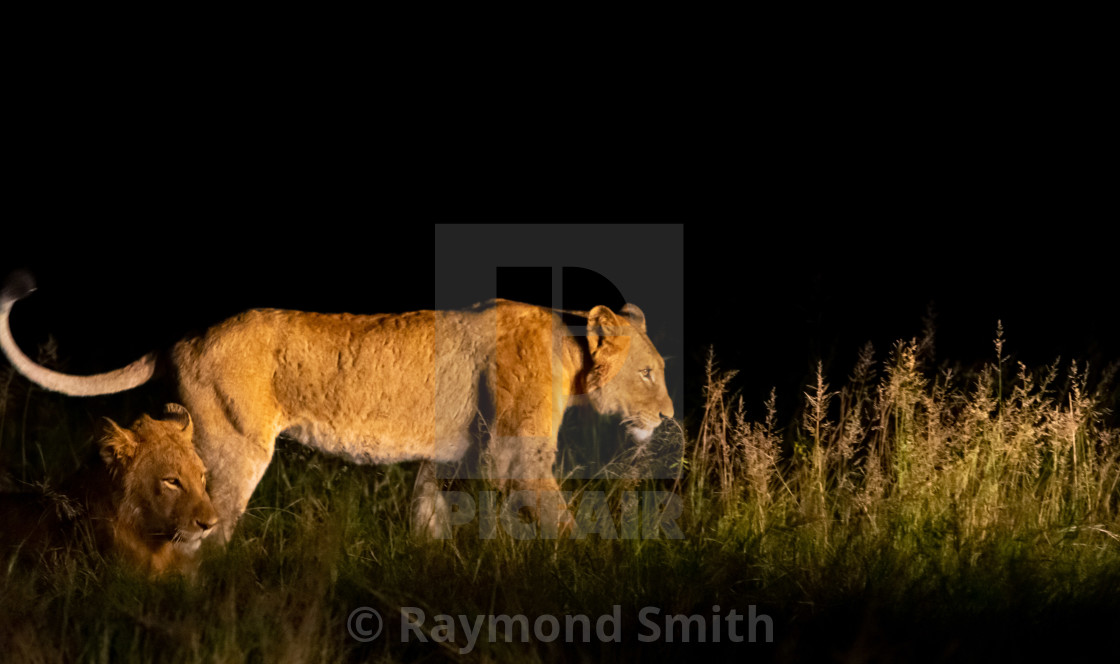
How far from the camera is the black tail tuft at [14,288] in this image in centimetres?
441

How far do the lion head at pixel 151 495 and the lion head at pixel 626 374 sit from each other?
184 cm

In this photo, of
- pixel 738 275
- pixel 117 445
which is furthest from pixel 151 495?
pixel 738 275

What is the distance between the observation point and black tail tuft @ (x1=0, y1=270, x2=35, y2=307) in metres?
4.41

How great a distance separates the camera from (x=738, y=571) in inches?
169

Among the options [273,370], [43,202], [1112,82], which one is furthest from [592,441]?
[43,202]

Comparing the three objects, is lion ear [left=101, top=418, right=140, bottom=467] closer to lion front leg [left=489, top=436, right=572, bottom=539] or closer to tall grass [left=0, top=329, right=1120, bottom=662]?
tall grass [left=0, top=329, right=1120, bottom=662]

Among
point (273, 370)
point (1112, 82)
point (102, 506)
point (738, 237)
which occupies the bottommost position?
point (102, 506)

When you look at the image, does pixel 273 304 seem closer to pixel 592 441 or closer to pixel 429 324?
pixel 592 441

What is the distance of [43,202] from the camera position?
12055 mm

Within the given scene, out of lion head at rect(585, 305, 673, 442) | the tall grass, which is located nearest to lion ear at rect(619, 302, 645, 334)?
lion head at rect(585, 305, 673, 442)

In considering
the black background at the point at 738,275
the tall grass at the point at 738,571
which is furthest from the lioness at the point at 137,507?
the black background at the point at 738,275

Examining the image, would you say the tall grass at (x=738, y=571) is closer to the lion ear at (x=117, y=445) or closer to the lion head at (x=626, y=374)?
the lion head at (x=626, y=374)

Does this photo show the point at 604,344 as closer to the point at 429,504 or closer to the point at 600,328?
the point at 600,328

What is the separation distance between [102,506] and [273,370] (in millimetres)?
877
